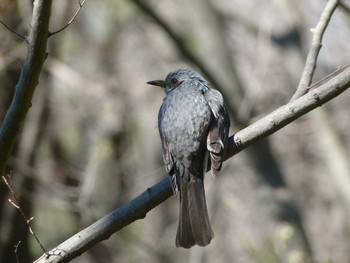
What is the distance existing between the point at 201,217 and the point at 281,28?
5.51 metres

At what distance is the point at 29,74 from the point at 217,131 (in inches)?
58.5

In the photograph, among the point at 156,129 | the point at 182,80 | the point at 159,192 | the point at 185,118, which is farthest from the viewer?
the point at 156,129

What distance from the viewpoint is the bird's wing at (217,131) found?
4.39 m

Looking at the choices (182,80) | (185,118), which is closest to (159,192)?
(185,118)

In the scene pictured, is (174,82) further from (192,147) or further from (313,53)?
(313,53)

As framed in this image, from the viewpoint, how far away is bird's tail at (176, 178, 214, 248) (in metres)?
4.29

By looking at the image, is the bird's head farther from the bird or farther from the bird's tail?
the bird's tail

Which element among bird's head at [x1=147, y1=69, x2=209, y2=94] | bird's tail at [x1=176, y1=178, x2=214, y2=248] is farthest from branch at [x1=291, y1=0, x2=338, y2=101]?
bird's head at [x1=147, y1=69, x2=209, y2=94]

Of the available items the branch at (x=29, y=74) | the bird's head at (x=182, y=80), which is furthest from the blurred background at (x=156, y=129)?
the branch at (x=29, y=74)

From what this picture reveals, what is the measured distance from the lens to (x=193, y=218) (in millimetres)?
4414

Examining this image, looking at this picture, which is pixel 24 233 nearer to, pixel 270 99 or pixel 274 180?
pixel 274 180

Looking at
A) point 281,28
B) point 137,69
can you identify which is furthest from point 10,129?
point 137,69

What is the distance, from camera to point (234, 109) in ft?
27.3

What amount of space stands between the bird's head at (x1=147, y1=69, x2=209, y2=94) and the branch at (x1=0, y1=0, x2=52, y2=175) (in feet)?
6.21
